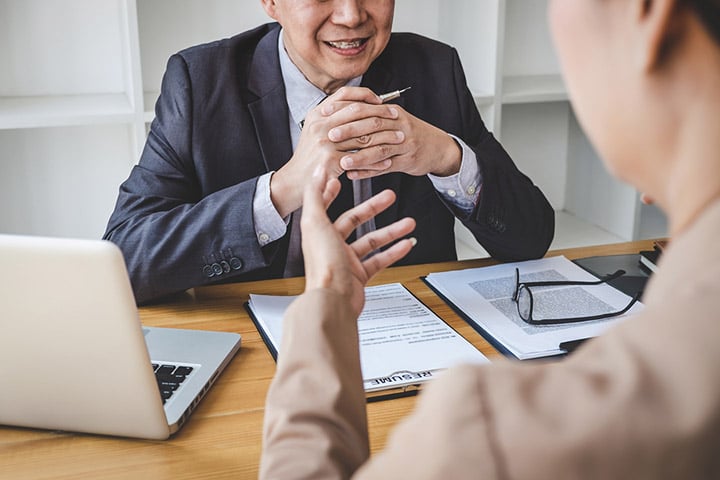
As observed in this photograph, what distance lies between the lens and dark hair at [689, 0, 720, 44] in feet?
1.61

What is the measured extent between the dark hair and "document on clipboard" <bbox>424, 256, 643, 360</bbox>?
2.63 feet

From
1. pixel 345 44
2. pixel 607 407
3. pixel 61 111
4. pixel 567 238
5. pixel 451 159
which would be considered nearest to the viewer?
pixel 607 407

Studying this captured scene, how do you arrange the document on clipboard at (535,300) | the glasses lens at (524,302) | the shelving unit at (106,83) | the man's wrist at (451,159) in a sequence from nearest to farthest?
the document on clipboard at (535,300)
the glasses lens at (524,302)
the man's wrist at (451,159)
the shelving unit at (106,83)

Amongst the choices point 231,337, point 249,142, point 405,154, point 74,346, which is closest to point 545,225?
point 405,154

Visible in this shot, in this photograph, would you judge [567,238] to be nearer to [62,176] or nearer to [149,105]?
[149,105]

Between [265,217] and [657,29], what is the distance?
1115 millimetres

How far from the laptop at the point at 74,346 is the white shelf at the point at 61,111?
4.70 feet

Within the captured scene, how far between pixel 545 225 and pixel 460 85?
0.41m

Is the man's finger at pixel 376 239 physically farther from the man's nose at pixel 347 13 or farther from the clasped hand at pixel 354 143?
the man's nose at pixel 347 13

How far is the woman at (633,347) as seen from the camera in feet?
1.54

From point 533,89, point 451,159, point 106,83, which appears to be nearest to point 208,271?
point 451,159

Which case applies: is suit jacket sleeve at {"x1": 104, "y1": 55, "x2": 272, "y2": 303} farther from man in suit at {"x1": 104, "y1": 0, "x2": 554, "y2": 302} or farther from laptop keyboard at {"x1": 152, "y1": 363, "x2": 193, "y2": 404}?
laptop keyboard at {"x1": 152, "y1": 363, "x2": 193, "y2": 404}

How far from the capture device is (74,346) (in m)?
1.02

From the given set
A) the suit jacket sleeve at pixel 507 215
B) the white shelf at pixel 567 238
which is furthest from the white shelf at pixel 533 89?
the suit jacket sleeve at pixel 507 215
